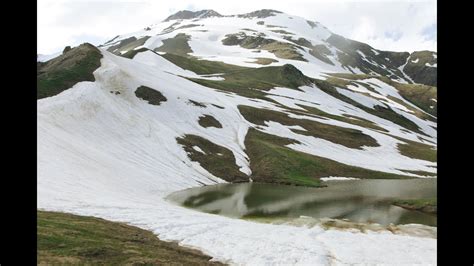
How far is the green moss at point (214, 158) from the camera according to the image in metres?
62.1

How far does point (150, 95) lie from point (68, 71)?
53.7ft

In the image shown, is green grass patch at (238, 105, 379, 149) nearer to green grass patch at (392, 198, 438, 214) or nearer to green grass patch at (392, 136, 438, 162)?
green grass patch at (392, 136, 438, 162)

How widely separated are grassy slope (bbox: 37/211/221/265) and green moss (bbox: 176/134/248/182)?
3496 cm

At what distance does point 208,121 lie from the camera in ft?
269

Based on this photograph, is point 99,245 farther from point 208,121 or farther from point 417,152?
point 417,152

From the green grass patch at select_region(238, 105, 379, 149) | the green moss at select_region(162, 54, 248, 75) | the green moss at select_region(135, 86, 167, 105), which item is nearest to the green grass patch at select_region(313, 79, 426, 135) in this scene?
the green moss at select_region(162, 54, 248, 75)

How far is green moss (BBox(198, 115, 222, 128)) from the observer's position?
8025 cm

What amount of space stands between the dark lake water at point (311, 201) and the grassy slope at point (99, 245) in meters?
16.4

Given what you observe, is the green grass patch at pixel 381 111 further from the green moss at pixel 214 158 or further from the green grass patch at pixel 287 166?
the green moss at pixel 214 158

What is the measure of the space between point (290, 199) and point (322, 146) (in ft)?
124

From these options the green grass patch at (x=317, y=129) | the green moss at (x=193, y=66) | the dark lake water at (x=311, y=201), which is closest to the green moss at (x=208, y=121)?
the green grass patch at (x=317, y=129)
